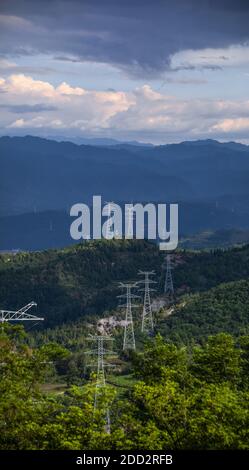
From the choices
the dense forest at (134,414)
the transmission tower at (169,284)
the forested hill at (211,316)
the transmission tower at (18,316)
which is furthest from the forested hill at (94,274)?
the dense forest at (134,414)

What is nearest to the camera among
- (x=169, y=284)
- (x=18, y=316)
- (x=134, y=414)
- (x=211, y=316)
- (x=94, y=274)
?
(x=134, y=414)

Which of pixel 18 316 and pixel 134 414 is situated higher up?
pixel 134 414

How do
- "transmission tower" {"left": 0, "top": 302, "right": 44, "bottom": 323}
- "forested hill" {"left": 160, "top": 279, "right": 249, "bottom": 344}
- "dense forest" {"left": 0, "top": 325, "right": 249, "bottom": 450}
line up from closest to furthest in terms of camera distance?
"dense forest" {"left": 0, "top": 325, "right": 249, "bottom": 450} < "transmission tower" {"left": 0, "top": 302, "right": 44, "bottom": 323} < "forested hill" {"left": 160, "top": 279, "right": 249, "bottom": 344}

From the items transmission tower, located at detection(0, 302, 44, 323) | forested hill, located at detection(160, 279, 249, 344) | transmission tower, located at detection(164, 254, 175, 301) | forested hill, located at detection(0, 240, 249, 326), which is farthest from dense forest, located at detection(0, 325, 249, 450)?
forested hill, located at detection(0, 240, 249, 326)

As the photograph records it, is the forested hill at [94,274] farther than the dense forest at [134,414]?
Yes

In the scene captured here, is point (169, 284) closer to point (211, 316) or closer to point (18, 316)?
point (211, 316)

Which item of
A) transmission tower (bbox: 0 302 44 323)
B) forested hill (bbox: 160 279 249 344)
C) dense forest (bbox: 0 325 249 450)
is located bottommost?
forested hill (bbox: 160 279 249 344)

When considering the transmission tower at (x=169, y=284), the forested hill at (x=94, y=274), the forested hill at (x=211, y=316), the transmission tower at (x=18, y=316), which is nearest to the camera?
the transmission tower at (x=18, y=316)

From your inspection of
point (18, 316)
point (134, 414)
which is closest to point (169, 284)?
point (18, 316)

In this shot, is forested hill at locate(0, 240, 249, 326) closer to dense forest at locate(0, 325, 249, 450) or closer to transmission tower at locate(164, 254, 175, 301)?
transmission tower at locate(164, 254, 175, 301)

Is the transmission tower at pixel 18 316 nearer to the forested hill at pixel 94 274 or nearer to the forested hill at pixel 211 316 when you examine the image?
the forested hill at pixel 211 316
